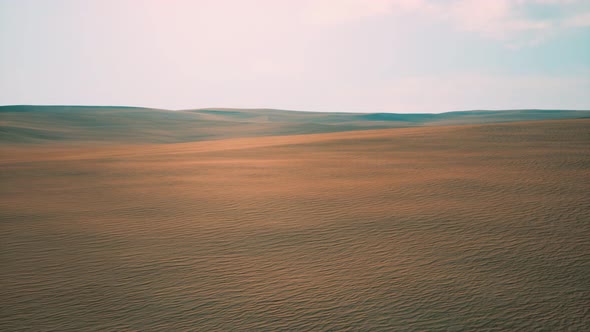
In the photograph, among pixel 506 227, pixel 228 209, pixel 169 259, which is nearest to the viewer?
pixel 169 259

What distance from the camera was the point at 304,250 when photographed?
26.9 feet

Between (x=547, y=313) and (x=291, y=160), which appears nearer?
(x=547, y=313)

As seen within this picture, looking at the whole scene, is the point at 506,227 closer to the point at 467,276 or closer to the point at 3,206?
the point at 467,276

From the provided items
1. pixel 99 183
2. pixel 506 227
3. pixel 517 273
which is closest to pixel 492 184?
pixel 506 227

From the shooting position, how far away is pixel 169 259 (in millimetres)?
7883

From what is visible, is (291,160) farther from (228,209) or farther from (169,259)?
(169,259)

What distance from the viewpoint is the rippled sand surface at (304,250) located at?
5.91m

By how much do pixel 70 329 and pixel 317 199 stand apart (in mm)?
7154

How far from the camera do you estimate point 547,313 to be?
18.8ft

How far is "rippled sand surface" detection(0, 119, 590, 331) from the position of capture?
591cm

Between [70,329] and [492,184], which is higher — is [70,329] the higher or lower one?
the lower one

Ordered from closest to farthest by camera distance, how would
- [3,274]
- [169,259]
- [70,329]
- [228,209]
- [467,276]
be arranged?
[70,329] → [467,276] → [3,274] → [169,259] → [228,209]

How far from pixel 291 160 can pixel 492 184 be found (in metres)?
9.14

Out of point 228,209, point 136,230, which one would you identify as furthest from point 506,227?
point 136,230
